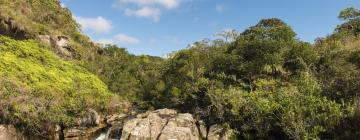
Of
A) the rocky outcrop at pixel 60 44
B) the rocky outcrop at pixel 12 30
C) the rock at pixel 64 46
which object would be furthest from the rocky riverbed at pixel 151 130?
the rock at pixel 64 46

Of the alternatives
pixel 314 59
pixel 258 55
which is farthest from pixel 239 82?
pixel 314 59

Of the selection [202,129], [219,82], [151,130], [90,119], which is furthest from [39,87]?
[219,82]

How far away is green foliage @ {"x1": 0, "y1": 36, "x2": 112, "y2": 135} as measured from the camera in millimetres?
31656

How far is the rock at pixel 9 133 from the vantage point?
29.9 metres

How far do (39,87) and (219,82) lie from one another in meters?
21.2

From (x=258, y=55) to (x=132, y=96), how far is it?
2824cm

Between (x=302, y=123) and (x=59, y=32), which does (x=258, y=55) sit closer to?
(x=302, y=123)

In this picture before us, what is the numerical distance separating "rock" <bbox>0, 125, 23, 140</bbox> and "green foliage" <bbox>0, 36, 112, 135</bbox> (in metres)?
0.68

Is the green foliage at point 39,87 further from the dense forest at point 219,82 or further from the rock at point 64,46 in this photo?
the rock at point 64,46

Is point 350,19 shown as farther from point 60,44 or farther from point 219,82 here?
point 60,44

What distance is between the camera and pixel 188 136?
29312 millimetres

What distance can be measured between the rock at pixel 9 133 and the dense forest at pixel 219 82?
0.63 metres

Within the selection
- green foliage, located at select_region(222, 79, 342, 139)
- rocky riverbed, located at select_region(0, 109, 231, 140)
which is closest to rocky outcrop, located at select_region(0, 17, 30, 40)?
rocky riverbed, located at select_region(0, 109, 231, 140)

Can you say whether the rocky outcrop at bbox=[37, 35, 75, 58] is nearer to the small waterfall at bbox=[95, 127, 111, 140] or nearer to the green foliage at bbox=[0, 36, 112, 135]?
the green foliage at bbox=[0, 36, 112, 135]
